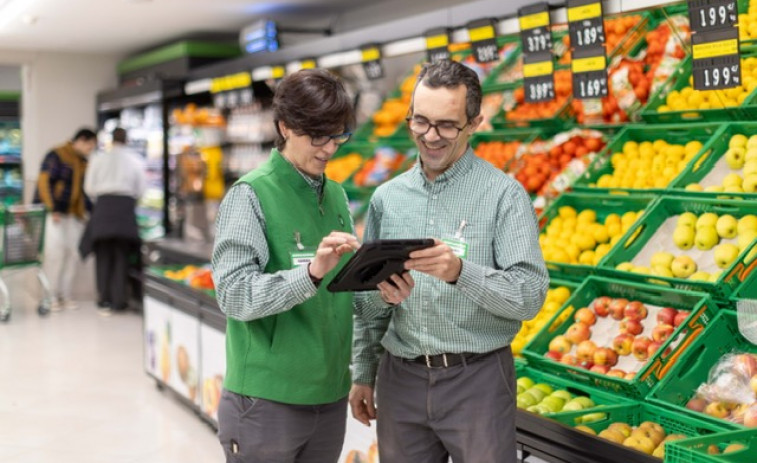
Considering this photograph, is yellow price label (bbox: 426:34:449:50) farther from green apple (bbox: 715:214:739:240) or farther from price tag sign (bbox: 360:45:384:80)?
green apple (bbox: 715:214:739:240)

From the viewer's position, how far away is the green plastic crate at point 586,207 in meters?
3.97

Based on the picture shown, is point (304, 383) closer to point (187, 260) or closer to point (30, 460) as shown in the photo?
point (30, 460)

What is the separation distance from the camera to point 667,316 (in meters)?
3.41

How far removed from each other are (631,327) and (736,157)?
2.81 ft

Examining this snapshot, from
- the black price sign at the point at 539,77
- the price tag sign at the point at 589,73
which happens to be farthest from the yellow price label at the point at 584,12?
the black price sign at the point at 539,77

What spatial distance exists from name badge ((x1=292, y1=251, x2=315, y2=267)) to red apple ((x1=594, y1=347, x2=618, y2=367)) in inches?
57.8

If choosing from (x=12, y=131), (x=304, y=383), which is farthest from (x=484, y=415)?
(x=12, y=131)

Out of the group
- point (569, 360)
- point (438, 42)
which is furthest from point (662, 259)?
point (438, 42)

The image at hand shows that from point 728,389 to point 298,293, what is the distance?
152 cm

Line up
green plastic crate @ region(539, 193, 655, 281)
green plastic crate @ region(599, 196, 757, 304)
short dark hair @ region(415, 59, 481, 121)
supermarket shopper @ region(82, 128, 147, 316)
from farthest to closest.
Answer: supermarket shopper @ region(82, 128, 147, 316)
green plastic crate @ region(539, 193, 655, 281)
green plastic crate @ region(599, 196, 757, 304)
short dark hair @ region(415, 59, 481, 121)

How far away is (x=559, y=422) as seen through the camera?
9.44ft

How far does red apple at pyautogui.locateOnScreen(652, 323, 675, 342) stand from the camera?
3334 mm

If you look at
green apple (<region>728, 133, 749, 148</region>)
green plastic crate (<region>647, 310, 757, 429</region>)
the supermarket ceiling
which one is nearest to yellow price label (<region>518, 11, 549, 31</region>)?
green apple (<region>728, 133, 749, 148</region>)

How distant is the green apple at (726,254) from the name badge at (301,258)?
5.80 ft
